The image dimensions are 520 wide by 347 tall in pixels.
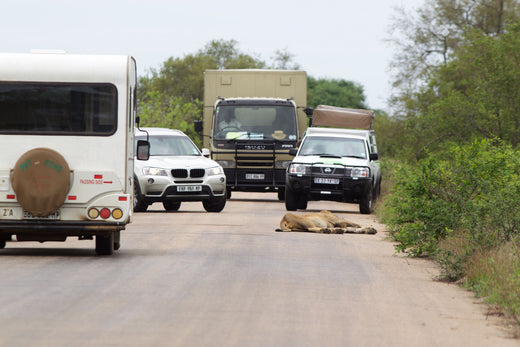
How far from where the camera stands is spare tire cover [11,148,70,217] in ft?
45.9

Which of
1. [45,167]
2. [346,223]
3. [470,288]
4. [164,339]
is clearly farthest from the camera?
[346,223]

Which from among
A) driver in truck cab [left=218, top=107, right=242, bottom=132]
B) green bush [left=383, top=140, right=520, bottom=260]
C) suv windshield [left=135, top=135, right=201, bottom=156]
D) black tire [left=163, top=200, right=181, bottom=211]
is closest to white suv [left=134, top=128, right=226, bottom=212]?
suv windshield [left=135, top=135, right=201, bottom=156]

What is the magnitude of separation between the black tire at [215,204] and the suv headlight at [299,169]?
1.87 meters

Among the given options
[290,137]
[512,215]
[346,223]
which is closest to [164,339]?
[512,215]

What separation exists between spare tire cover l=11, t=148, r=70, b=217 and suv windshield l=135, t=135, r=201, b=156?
464 inches

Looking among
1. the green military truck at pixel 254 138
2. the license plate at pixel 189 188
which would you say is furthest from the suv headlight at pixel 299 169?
the green military truck at pixel 254 138

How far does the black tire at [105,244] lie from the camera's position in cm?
1472

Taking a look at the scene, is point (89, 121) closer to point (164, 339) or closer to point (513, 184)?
point (513, 184)

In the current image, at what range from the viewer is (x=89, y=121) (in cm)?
1445

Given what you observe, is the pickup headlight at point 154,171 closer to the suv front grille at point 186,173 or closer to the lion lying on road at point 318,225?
the suv front grille at point 186,173

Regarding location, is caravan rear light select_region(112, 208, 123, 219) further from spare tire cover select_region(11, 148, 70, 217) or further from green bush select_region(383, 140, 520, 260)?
green bush select_region(383, 140, 520, 260)

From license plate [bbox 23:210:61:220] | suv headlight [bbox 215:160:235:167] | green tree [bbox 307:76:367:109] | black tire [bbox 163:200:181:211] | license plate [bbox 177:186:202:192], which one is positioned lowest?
black tire [bbox 163:200:181:211]

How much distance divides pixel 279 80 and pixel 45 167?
1901cm

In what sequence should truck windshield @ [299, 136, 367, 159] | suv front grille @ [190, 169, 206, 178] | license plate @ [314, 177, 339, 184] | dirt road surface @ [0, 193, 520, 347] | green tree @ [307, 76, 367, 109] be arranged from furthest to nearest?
1. green tree @ [307, 76, 367, 109]
2. truck windshield @ [299, 136, 367, 159]
3. license plate @ [314, 177, 339, 184]
4. suv front grille @ [190, 169, 206, 178]
5. dirt road surface @ [0, 193, 520, 347]
